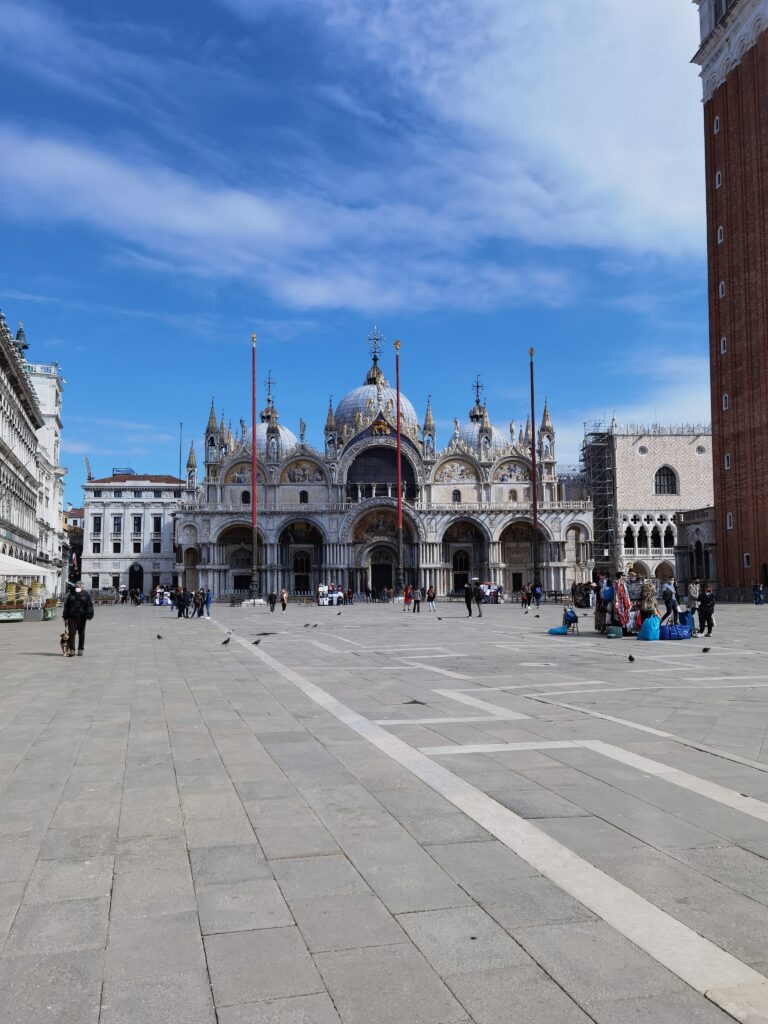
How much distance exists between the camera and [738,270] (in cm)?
4400

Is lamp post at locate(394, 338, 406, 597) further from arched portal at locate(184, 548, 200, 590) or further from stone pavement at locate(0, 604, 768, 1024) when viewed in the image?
stone pavement at locate(0, 604, 768, 1024)

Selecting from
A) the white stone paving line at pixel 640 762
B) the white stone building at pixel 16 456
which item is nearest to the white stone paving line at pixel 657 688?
the white stone paving line at pixel 640 762

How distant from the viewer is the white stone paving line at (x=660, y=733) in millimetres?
7098

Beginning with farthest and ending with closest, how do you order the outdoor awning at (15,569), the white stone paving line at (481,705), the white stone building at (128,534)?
1. the white stone building at (128,534)
2. the outdoor awning at (15,569)
3. the white stone paving line at (481,705)

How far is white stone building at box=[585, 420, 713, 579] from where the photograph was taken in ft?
216

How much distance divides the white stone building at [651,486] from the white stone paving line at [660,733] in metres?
57.2

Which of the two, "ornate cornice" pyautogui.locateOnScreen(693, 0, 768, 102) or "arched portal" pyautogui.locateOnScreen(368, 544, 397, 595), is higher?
"ornate cornice" pyautogui.locateOnScreen(693, 0, 768, 102)

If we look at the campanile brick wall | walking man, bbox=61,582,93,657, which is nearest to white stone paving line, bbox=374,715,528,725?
walking man, bbox=61,582,93,657

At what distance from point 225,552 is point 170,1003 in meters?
63.1

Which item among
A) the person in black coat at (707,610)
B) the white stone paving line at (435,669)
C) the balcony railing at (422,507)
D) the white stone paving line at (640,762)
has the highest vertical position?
the balcony railing at (422,507)

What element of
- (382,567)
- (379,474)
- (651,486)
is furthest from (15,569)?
(651,486)

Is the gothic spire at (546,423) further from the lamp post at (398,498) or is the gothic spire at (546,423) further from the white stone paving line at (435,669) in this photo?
the white stone paving line at (435,669)

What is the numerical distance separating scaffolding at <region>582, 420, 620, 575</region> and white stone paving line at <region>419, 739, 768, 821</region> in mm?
60505

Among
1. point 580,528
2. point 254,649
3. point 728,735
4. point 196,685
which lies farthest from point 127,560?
point 728,735
